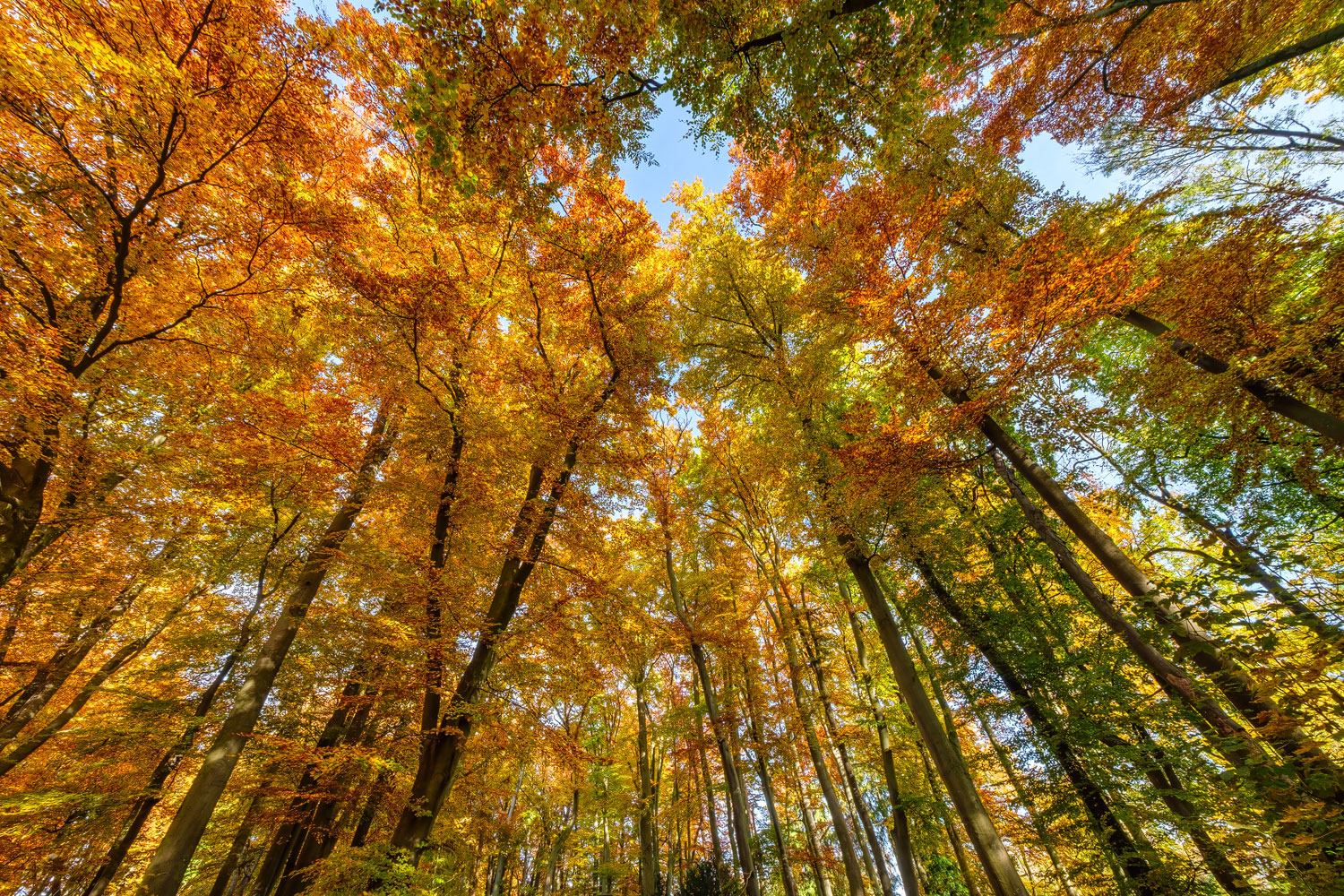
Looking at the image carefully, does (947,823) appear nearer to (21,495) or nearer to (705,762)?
(705,762)

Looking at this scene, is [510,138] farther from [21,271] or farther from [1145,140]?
[1145,140]

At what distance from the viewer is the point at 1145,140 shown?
6988 mm

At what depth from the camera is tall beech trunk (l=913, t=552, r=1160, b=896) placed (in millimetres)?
4820

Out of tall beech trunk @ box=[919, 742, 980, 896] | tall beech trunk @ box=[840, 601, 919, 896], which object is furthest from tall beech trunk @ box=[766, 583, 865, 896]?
tall beech trunk @ box=[919, 742, 980, 896]

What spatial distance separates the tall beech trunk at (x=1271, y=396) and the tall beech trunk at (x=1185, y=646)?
238cm

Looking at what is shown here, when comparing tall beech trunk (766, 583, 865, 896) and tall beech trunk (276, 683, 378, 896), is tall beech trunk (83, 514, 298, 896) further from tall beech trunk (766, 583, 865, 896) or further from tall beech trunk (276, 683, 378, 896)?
tall beech trunk (766, 583, 865, 896)

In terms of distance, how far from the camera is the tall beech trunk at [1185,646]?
2.56 metres

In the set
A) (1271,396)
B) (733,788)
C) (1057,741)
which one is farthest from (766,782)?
(1271,396)

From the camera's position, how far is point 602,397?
25.6ft

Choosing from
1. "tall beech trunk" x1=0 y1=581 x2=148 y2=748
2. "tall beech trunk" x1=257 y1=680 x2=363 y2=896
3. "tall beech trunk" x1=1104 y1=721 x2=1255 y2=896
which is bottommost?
"tall beech trunk" x1=1104 y1=721 x2=1255 y2=896

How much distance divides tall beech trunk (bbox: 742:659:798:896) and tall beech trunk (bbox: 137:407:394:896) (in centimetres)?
827

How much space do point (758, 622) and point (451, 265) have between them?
1188cm

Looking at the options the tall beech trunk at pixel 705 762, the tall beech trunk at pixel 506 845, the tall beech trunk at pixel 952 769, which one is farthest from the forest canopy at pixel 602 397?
the tall beech trunk at pixel 506 845

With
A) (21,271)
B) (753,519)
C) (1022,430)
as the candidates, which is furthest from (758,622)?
(21,271)
